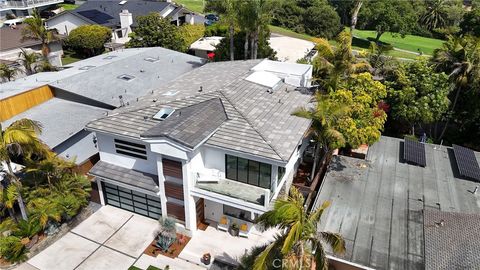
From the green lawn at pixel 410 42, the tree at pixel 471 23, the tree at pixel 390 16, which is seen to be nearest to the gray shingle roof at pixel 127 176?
the tree at pixel 471 23

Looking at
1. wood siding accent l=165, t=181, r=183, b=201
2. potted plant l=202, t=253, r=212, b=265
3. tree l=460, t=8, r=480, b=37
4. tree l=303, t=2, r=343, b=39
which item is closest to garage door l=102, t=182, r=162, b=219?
wood siding accent l=165, t=181, r=183, b=201

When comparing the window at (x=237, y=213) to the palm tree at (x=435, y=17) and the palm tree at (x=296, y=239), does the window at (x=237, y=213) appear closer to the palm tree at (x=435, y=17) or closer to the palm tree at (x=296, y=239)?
the palm tree at (x=296, y=239)

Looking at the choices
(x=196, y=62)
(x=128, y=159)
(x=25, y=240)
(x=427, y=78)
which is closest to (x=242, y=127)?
(x=128, y=159)

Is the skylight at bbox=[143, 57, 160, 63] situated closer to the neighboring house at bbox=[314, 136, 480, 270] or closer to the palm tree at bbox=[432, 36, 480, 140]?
the neighboring house at bbox=[314, 136, 480, 270]

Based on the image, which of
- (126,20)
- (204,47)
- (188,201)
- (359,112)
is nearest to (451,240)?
(359,112)

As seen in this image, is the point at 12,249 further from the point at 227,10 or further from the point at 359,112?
the point at 227,10

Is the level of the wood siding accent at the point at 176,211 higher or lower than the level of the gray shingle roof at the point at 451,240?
lower
